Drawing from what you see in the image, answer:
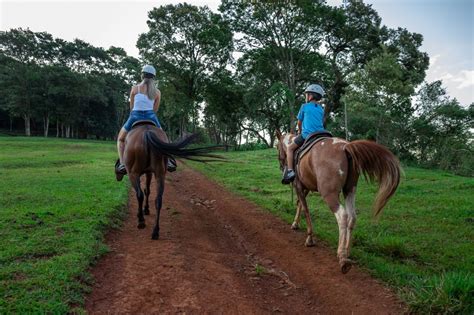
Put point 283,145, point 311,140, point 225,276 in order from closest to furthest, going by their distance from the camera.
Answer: point 225,276, point 311,140, point 283,145

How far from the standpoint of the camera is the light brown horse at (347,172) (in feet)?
16.5

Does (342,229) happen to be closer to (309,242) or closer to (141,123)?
(309,242)

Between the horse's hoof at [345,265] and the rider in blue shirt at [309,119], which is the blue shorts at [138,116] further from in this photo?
the horse's hoof at [345,265]

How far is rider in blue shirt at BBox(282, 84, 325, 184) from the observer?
6.55 metres

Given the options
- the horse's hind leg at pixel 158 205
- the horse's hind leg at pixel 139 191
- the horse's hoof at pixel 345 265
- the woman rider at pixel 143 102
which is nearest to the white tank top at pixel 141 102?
the woman rider at pixel 143 102

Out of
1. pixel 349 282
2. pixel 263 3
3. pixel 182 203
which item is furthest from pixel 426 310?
pixel 263 3

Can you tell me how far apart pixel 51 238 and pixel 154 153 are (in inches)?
91.3

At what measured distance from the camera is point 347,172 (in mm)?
5449

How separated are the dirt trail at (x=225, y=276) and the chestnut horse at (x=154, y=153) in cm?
83

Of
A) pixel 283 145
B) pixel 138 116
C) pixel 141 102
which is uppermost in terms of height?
pixel 141 102

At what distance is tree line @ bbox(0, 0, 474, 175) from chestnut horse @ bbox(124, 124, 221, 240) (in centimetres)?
418

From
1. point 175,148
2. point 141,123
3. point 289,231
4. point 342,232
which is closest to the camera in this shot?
point 342,232

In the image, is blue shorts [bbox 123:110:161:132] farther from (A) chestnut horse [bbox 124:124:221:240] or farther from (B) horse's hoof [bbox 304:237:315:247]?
(B) horse's hoof [bbox 304:237:315:247]

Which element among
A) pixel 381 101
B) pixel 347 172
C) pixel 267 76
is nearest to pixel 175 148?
pixel 347 172
